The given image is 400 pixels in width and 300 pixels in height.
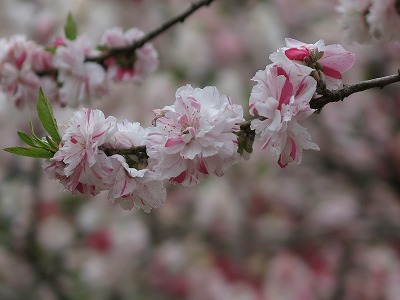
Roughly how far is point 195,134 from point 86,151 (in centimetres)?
10

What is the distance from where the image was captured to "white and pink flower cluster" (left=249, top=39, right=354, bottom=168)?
2.01 ft

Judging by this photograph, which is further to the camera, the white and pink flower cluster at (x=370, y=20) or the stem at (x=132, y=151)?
the white and pink flower cluster at (x=370, y=20)

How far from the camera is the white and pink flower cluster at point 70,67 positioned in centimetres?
101

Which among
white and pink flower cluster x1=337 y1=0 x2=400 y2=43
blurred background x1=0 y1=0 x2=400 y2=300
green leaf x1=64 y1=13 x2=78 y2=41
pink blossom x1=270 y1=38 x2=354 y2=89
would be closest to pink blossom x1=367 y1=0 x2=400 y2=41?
white and pink flower cluster x1=337 y1=0 x2=400 y2=43

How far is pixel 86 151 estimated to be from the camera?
0.64 meters

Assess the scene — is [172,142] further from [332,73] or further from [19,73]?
[19,73]

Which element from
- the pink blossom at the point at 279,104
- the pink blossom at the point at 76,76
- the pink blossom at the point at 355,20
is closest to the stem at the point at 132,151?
the pink blossom at the point at 279,104

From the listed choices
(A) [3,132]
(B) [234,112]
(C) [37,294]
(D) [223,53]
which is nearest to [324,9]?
(D) [223,53]

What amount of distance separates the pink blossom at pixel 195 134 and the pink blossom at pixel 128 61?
42 centimetres

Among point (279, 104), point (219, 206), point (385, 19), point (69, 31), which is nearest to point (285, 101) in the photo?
point (279, 104)

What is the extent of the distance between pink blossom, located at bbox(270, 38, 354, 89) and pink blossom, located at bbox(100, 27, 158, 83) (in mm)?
428

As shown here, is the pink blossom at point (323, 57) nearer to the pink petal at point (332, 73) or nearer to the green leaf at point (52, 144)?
the pink petal at point (332, 73)

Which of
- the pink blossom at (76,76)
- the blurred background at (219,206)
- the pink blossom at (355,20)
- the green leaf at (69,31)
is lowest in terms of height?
the blurred background at (219,206)

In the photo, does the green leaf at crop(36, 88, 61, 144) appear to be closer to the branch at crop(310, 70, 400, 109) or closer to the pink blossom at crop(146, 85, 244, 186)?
the pink blossom at crop(146, 85, 244, 186)
